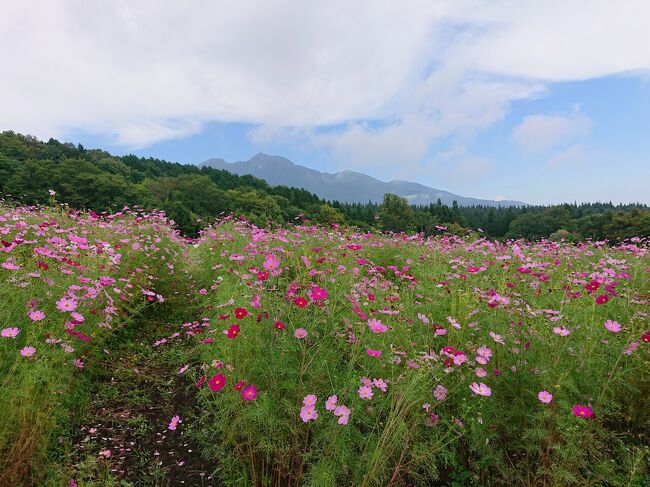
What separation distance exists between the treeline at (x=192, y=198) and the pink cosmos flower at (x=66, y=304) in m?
9.77

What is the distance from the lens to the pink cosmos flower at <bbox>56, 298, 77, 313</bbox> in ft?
8.86

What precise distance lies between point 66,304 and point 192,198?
5255 centimetres

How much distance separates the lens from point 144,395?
10.9ft

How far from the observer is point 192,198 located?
5212cm

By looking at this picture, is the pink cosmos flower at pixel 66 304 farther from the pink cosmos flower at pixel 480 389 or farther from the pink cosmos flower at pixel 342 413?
the pink cosmos flower at pixel 480 389

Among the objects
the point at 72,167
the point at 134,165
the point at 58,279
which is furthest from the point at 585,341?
the point at 134,165

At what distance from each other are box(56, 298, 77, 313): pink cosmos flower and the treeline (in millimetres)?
9768

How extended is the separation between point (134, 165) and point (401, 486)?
248ft

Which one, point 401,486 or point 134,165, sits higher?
point 134,165

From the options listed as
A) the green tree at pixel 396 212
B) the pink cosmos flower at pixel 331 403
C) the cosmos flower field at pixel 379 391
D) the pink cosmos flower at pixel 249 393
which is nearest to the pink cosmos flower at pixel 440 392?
the cosmos flower field at pixel 379 391

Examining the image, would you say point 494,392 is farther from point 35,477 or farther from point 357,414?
point 35,477

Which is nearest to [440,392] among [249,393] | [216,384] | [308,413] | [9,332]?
[308,413]

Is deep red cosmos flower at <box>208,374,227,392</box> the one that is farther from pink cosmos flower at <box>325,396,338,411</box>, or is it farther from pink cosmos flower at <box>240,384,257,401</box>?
pink cosmos flower at <box>325,396,338,411</box>

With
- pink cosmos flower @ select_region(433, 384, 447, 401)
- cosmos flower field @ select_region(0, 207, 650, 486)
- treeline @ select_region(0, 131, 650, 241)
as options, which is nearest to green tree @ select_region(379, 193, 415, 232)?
treeline @ select_region(0, 131, 650, 241)
